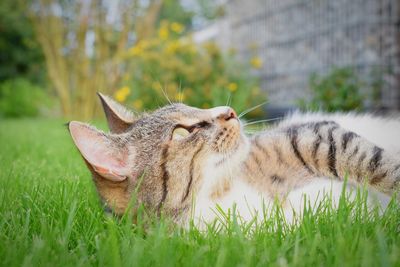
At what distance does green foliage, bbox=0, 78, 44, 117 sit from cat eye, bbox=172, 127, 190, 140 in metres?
13.4

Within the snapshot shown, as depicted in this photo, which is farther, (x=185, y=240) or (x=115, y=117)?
(x=115, y=117)

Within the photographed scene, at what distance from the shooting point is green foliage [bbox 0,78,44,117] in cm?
1389

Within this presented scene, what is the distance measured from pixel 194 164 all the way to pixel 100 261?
68 centimetres

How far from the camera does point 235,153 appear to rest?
5.91 feet

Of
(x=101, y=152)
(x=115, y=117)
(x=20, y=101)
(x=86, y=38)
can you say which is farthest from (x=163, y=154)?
(x=20, y=101)

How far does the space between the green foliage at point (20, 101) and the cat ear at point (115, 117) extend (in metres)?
12.9

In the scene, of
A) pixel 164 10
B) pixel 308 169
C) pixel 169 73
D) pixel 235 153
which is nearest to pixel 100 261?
pixel 235 153

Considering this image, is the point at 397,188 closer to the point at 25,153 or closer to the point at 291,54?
the point at 25,153

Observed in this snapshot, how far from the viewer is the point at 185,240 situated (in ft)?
4.37

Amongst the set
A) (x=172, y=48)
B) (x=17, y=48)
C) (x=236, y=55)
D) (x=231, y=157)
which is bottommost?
(x=231, y=157)

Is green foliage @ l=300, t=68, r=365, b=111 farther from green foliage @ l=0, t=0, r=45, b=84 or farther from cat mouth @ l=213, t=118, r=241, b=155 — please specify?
green foliage @ l=0, t=0, r=45, b=84

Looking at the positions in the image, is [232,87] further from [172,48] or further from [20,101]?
[20,101]

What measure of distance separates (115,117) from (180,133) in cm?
43

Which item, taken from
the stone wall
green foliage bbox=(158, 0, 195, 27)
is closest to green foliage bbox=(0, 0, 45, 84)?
green foliage bbox=(158, 0, 195, 27)
